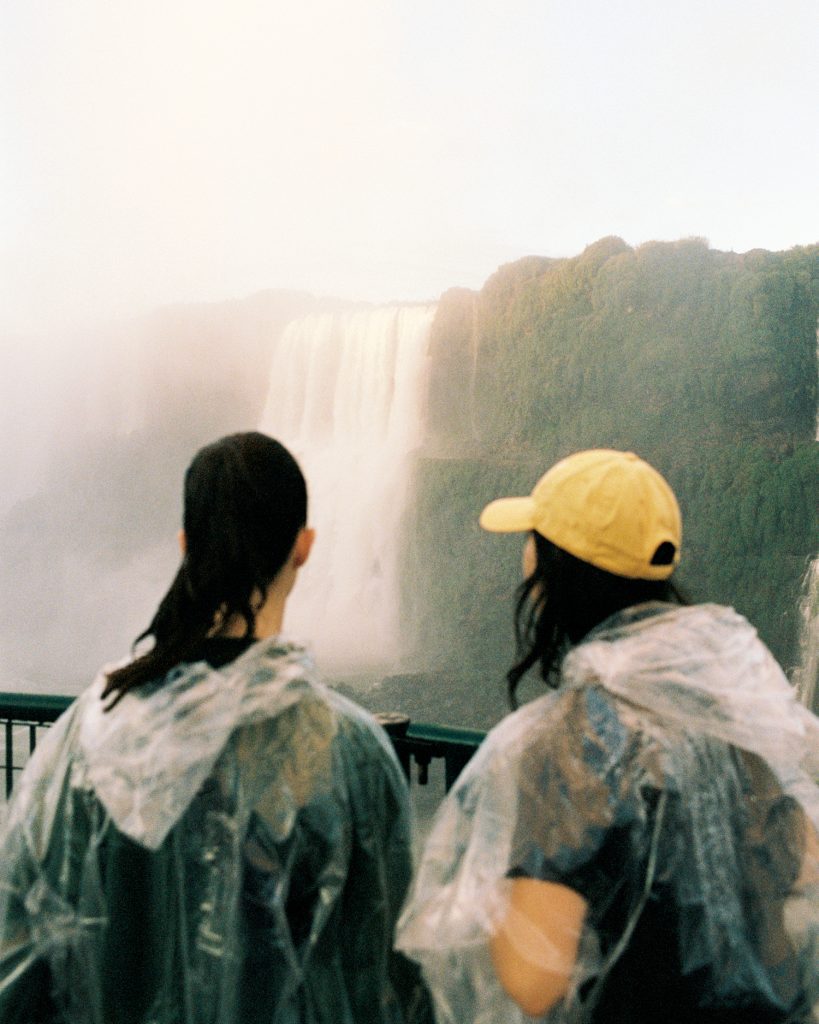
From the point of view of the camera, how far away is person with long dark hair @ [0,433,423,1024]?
1200 mm

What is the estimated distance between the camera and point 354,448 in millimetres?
20141

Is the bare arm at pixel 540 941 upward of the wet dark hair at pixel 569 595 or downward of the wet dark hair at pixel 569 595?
downward

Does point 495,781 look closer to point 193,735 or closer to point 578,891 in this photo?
point 578,891

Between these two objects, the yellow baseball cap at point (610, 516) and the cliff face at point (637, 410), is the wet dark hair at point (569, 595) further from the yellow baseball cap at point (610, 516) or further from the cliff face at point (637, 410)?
the cliff face at point (637, 410)

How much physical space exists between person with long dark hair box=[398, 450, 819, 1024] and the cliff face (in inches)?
574

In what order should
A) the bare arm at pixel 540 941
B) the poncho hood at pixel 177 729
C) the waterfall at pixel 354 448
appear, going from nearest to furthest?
the bare arm at pixel 540 941 → the poncho hood at pixel 177 729 → the waterfall at pixel 354 448

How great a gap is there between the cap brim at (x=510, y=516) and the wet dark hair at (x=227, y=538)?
0.24m

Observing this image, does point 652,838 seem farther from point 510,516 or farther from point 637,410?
point 637,410

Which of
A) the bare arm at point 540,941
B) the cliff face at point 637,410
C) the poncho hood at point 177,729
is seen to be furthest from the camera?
the cliff face at point 637,410

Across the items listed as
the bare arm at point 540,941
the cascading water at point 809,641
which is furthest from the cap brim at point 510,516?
the cascading water at point 809,641

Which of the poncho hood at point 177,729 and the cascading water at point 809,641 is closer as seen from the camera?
the poncho hood at point 177,729

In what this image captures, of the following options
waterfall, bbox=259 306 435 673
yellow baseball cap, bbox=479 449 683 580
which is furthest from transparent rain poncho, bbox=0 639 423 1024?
waterfall, bbox=259 306 435 673

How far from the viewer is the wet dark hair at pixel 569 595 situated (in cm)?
124

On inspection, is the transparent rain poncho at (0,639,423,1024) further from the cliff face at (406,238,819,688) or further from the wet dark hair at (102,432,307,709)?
the cliff face at (406,238,819,688)
